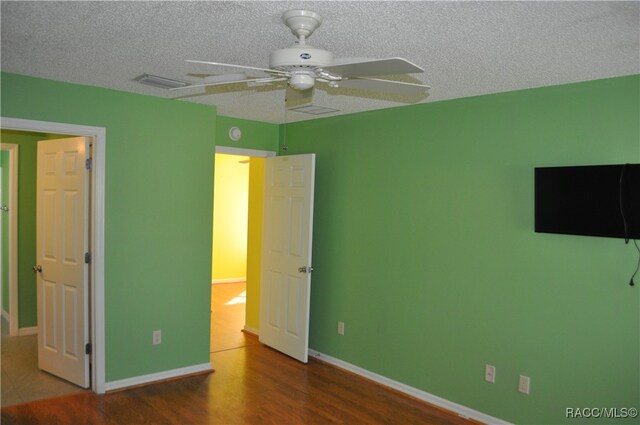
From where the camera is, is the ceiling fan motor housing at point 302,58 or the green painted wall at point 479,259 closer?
the ceiling fan motor housing at point 302,58

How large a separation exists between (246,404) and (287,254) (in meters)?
1.59

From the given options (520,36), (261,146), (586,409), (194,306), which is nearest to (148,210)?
(194,306)

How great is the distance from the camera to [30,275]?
17.8 feet

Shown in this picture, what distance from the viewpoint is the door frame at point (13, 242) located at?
5.33 meters

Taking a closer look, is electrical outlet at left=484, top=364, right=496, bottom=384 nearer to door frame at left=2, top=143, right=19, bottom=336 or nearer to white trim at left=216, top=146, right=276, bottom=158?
white trim at left=216, top=146, right=276, bottom=158

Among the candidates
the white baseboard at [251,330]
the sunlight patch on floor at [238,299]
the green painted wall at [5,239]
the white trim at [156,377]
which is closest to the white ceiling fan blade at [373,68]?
the white trim at [156,377]

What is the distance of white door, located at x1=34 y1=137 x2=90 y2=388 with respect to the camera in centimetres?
392

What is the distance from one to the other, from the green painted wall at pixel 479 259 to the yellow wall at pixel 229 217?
4389mm

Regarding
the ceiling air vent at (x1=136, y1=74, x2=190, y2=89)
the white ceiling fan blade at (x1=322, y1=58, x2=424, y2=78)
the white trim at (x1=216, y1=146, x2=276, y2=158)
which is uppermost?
the ceiling air vent at (x1=136, y1=74, x2=190, y2=89)

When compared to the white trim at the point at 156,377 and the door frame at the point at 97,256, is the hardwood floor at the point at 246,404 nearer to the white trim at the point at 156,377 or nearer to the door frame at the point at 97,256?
the white trim at the point at 156,377

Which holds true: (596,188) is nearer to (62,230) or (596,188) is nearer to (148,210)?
(148,210)

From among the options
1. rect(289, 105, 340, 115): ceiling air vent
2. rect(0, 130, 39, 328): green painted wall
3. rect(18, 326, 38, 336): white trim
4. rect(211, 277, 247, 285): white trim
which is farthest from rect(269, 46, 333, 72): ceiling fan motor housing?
rect(211, 277, 247, 285): white trim

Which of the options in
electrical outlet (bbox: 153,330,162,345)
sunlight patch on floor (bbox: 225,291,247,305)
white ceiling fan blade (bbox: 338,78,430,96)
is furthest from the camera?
sunlight patch on floor (bbox: 225,291,247,305)

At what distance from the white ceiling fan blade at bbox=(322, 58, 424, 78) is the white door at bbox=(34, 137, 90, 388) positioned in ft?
8.78
